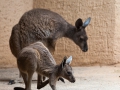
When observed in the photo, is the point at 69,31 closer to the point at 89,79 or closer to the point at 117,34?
the point at 89,79

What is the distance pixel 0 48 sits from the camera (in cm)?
782

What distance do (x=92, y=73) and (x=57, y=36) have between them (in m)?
1.24

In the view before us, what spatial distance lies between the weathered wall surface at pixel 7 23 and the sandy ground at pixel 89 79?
361 mm

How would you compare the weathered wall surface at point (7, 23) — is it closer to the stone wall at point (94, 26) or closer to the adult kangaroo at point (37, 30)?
the stone wall at point (94, 26)

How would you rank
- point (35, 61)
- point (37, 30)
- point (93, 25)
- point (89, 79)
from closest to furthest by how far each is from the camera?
point (35, 61)
point (37, 30)
point (89, 79)
point (93, 25)

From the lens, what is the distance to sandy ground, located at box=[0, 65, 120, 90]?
5.66 meters

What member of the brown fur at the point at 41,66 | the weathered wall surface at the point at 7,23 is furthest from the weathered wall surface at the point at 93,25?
the brown fur at the point at 41,66

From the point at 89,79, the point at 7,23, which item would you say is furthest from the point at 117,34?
the point at 7,23

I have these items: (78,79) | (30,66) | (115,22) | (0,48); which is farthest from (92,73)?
(30,66)

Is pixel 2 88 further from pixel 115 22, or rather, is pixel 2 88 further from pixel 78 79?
pixel 115 22

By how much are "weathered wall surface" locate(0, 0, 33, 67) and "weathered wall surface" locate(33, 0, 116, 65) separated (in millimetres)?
639

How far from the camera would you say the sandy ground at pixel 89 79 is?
223 inches

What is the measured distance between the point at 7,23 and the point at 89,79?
2.38 metres

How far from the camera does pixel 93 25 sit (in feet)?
27.0
